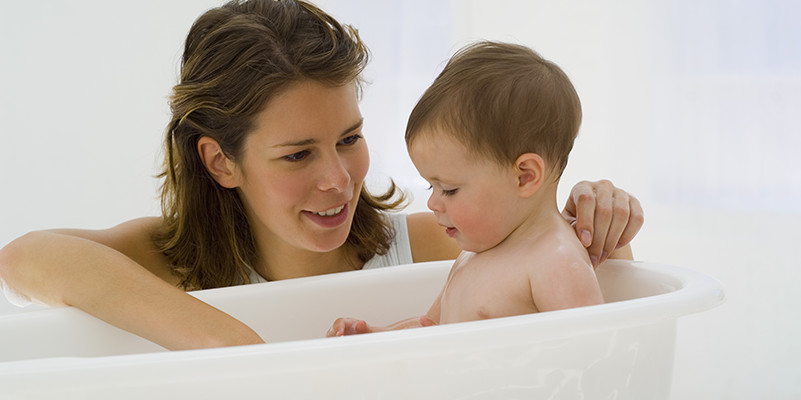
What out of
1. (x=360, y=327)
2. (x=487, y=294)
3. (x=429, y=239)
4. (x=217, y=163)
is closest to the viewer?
(x=487, y=294)

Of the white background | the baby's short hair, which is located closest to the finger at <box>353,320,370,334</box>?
the baby's short hair

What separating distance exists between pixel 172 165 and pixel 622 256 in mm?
851

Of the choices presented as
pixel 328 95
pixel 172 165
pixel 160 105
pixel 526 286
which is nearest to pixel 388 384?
pixel 526 286

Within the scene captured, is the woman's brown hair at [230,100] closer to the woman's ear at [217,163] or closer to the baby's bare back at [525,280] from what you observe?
the woman's ear at [217,163]

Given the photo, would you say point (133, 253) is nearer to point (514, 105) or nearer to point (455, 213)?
point (455, 213)

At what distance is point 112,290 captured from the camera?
1.10 meters

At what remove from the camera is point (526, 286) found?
37.9 inches

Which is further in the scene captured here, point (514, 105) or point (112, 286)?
point (112, 286)

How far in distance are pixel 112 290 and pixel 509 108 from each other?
24.4 inches

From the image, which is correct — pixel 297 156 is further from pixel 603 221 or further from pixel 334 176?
pixel 603 221

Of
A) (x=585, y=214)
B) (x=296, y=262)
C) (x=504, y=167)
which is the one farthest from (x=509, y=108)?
(x=296, y=262)

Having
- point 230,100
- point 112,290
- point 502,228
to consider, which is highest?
point 230,100

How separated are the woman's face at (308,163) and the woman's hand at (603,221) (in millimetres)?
411

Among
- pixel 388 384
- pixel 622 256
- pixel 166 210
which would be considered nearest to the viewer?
pixel 388 384
